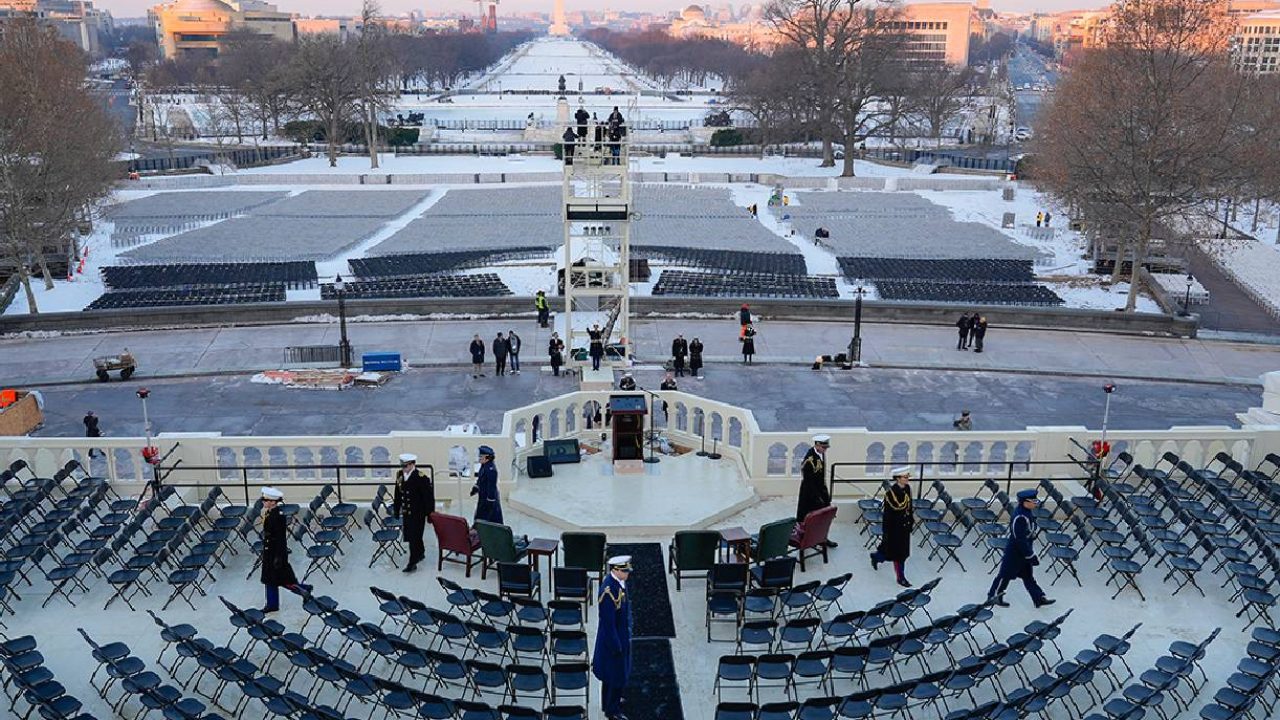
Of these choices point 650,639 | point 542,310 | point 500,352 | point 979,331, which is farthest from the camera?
point 542,310

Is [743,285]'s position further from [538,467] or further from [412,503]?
[412,503]

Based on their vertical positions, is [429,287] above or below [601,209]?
below

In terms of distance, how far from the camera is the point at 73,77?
4841 cm

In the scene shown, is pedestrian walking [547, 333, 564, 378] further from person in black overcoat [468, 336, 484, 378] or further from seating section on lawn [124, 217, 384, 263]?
seating section on lawn [124, 217, 384, 263]

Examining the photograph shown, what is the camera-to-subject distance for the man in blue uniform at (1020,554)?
14.8 m

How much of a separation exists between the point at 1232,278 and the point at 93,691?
151 feet

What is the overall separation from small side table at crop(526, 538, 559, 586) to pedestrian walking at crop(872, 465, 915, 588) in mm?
4591

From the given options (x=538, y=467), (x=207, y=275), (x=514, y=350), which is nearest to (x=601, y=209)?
(x=514, y=350)

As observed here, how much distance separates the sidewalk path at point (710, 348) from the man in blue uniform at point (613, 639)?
64.7 ft

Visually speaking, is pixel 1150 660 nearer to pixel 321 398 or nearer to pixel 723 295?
pixel 321 398

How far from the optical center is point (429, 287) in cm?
3950

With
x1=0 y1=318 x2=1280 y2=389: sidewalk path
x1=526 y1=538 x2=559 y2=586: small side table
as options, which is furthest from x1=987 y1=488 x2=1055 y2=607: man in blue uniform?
x1=0 y1=318 x2=1280 y2=389: sidewalk path

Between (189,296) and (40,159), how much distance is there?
8.75m

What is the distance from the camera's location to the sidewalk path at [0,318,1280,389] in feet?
104
